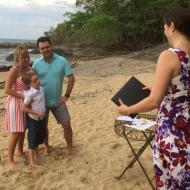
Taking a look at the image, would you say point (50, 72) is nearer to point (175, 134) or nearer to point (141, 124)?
point (141, 124)

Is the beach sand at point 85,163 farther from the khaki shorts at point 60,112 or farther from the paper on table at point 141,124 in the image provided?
the paper on table at point 141,124

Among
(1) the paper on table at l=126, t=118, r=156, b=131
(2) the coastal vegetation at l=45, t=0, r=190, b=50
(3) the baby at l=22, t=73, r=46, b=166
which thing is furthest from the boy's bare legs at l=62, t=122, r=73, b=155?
(2) the coastal vegetation at l=45, t=0, r=190, b=50

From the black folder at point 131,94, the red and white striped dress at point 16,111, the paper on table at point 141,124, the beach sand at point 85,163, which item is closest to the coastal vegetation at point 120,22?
the beach sand at point 85,163

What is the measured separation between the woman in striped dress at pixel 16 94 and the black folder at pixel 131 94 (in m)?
2.14

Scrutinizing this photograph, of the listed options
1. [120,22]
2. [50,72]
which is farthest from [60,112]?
[120,22]

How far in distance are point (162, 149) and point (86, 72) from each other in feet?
55.1

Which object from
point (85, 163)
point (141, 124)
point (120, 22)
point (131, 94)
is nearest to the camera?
point (131, 94)

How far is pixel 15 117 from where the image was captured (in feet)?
18.4

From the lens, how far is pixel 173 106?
3059 mm

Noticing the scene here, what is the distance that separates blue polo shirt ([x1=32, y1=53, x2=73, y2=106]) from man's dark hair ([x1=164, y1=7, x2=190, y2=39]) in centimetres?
286

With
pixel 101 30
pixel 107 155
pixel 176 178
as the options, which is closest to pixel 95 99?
pixel 107 155

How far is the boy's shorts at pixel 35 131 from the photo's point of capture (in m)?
5.66

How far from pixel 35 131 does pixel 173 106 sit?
2.94 metres

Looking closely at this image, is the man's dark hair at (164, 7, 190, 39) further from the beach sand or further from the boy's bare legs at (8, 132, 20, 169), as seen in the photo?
the boy's bare legs at (8, 132, 20, 169)
